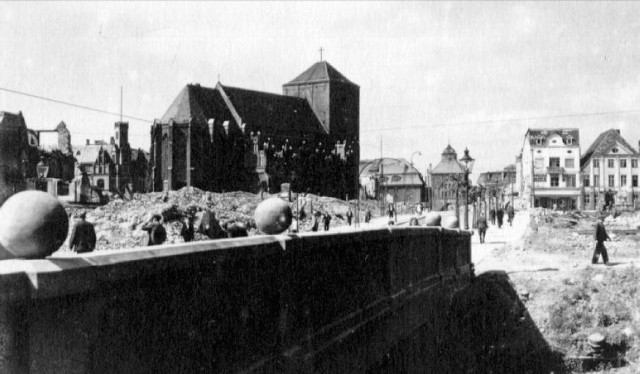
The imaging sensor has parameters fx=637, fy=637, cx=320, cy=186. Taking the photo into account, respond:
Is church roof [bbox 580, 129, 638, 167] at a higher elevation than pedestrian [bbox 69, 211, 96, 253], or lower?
higher

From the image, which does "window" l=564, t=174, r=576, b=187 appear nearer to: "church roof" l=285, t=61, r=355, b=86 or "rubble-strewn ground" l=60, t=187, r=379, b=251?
"church roof" l=285, t=61, r=355, b=86

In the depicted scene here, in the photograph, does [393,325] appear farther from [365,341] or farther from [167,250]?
[167,250]

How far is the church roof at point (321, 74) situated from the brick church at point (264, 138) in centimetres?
15

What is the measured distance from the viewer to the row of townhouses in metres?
92.9

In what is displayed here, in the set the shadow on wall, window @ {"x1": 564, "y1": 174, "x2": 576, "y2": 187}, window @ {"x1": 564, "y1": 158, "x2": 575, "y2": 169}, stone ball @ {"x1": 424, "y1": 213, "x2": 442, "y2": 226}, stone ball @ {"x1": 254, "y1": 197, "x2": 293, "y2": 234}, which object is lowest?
the shadow on wall

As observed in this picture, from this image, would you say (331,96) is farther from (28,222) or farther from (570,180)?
(28,222)

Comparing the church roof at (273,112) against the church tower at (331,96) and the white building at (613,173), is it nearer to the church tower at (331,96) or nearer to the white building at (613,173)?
the church tower at (331,96)

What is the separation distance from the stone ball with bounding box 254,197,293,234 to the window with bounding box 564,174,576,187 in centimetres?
9488

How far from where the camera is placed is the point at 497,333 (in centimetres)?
1862

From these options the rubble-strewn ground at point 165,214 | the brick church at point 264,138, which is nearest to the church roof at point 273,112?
the brick church at point 264,138

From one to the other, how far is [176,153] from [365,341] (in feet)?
225

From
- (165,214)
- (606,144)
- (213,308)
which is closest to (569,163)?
(606,144)

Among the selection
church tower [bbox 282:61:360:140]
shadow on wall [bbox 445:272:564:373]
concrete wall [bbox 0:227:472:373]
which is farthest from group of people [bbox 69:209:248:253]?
church tower [bbox 282:61:360:140]

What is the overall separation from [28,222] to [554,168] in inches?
3843
